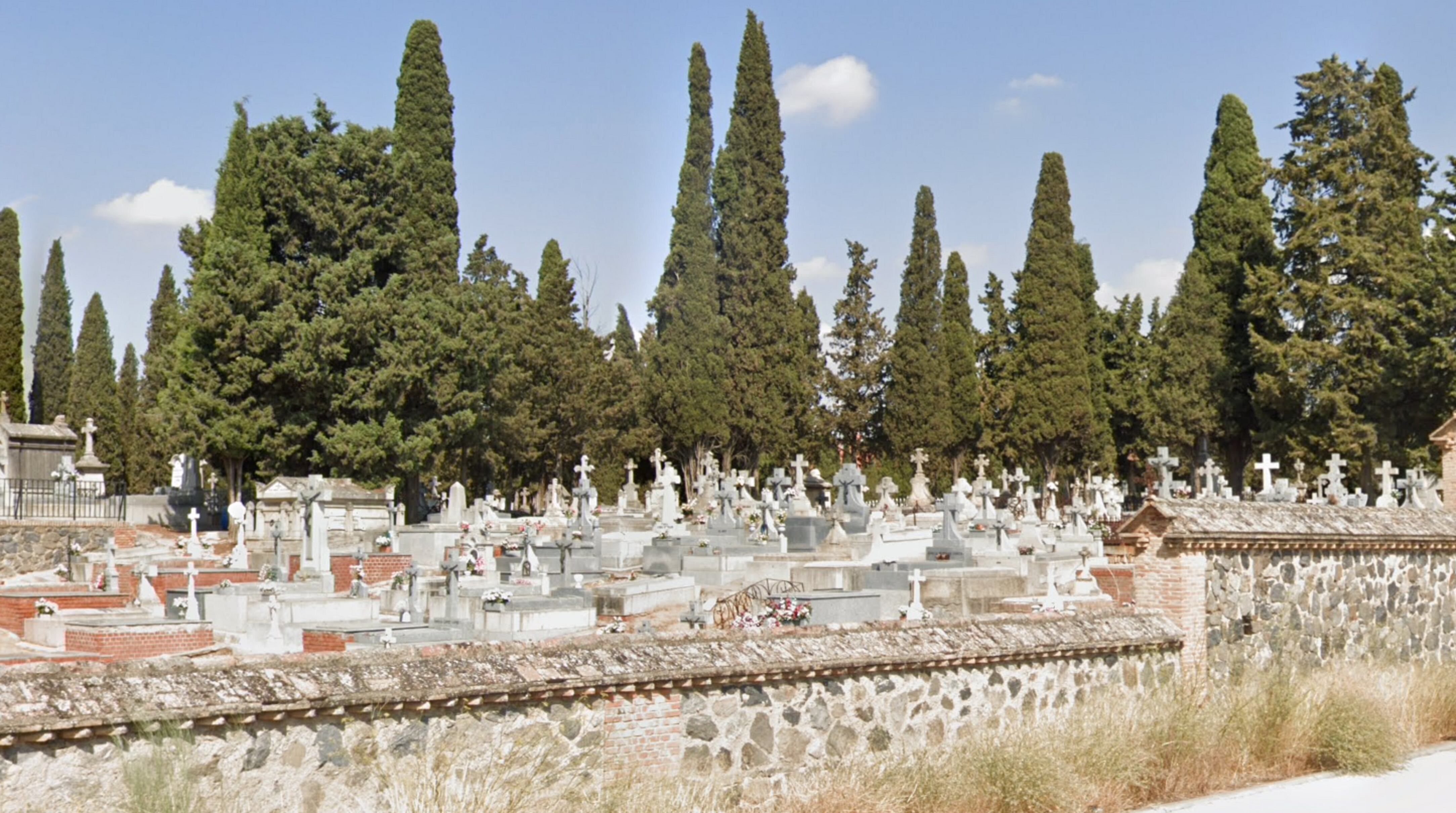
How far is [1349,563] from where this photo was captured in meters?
14.0

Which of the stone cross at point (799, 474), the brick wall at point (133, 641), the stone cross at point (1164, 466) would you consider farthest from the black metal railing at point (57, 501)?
the stone cross at point (1164, 466)

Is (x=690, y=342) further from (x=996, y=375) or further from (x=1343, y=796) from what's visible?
(x=1343, y=796)

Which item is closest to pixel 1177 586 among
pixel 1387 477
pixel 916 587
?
pixel 916 587

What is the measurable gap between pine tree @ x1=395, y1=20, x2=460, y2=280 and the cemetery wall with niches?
30450 mm

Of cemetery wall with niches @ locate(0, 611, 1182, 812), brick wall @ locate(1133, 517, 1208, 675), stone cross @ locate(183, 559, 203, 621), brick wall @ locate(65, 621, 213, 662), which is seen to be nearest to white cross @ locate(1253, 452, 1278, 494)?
brick wall @ locate(1133, 517, 1208, 675)

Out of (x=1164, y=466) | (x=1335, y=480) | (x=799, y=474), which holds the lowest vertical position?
(x=1335, y=480)

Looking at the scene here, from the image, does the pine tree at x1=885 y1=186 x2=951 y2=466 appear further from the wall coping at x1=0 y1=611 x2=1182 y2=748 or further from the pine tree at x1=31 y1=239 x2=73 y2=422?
the wall coping at x1=0 y1=611 x2=1182 y2=748

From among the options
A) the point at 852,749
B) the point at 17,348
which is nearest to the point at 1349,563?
the point at 852,749

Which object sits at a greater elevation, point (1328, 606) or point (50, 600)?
point (1328, 606)

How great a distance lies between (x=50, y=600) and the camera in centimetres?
1994

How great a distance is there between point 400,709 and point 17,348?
50363mm

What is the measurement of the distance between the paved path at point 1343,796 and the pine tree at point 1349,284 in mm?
27542

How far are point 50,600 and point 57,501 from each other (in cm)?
1040

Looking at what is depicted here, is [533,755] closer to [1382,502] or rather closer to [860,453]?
[1382,502]
